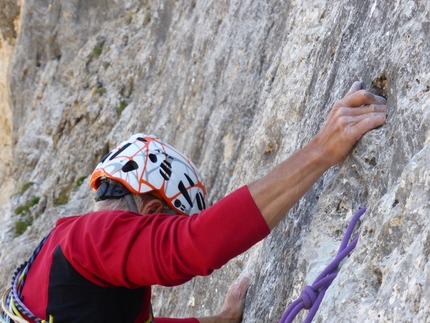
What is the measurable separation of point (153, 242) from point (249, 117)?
13.1 ft

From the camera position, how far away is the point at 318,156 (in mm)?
2912

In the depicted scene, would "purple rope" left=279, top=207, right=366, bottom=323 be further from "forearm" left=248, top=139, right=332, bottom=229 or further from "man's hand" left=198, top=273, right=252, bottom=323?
"man's hand" left=198, top=273, right=252, bottom=323

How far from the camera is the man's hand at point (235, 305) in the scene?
12.5 ft

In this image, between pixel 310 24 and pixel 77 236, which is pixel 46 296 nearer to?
pixel 77 236

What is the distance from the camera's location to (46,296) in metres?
3.26

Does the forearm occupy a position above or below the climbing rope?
above

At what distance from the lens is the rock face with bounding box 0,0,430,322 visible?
2305mm

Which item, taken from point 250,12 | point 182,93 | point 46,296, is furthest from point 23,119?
point 46,296

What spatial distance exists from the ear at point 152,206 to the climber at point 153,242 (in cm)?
44

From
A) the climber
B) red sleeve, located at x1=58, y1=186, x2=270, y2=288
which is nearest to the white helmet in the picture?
the climber

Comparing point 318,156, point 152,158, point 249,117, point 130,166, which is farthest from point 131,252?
point 249,117

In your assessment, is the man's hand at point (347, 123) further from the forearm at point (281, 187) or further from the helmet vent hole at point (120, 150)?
the helmet vent hole at point (120, 150)

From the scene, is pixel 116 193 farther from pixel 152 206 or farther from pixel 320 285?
pixel 320 285

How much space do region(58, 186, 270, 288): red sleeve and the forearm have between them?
Answer: 0.04 metres
